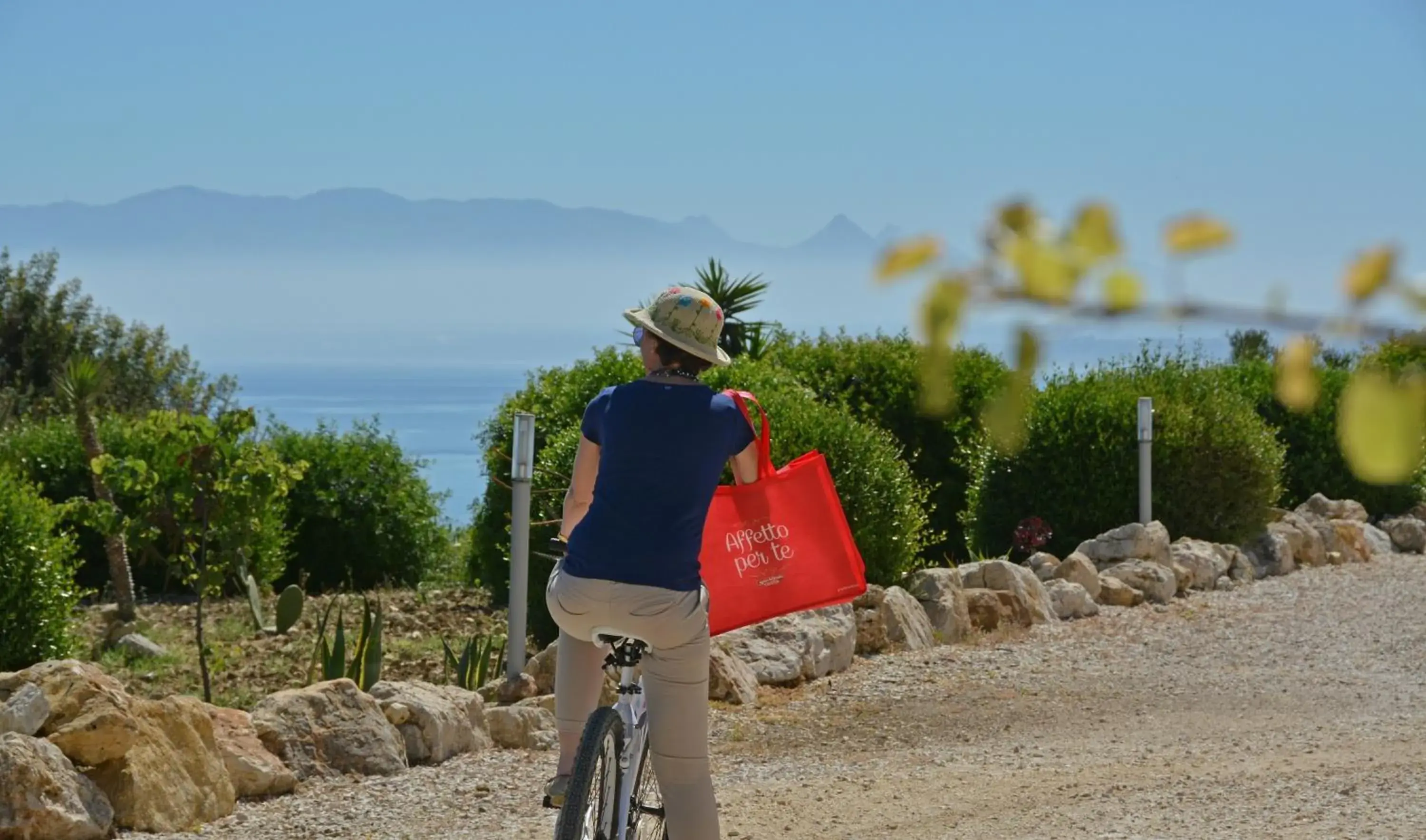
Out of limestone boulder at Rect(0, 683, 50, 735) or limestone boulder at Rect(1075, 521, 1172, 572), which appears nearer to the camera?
limestone boulder at Rect(0, 683, 50, 735)

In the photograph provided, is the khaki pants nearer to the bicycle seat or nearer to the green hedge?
the bicycle seat

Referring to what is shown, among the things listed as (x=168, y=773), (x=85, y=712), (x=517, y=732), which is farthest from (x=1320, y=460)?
(x=85, y=712)

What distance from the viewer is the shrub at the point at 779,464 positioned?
862 centimetres

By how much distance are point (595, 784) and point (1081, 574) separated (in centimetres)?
672

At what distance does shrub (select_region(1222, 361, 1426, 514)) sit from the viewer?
1401 cm

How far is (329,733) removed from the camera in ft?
19.0

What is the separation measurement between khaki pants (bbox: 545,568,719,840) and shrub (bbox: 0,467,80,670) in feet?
15.3

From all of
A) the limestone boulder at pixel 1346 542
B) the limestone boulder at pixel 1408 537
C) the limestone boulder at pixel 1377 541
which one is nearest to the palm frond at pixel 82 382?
the limestone boulder at pixel 1346 542

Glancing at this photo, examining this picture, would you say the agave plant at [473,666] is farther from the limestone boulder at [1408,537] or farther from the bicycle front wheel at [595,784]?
the limestone boulder at [1408,537]

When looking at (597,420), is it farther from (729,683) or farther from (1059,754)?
(729,683)

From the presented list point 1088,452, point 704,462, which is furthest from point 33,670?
point 1088,452

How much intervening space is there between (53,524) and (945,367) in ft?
26.4

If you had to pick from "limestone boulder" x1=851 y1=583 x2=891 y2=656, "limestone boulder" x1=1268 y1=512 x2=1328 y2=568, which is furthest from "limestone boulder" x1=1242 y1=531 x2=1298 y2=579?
"limestone boulder" x1=851 y1=583 x2=891 y2=656

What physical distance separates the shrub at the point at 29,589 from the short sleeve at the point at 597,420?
481 centimetres
